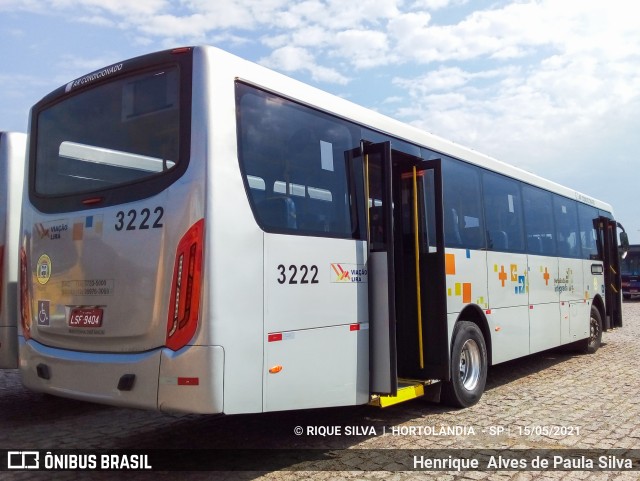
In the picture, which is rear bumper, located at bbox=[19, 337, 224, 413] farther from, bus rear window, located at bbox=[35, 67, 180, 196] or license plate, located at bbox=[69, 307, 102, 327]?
bus rear window, located at bbox=[35, 67, 180, 196]

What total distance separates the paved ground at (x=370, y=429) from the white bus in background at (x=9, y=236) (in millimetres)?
936

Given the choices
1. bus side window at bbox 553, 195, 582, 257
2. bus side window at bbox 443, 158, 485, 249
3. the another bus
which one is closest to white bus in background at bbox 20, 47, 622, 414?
bus side window at bbox 443, 158, 485, 249

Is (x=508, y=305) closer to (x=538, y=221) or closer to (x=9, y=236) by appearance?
(x=538, y=221)

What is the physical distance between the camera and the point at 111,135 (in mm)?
4980

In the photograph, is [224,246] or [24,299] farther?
[24,299]

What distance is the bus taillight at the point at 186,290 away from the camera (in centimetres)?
419

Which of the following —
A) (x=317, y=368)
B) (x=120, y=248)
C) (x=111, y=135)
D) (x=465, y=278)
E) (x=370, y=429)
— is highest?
(x=111, y=135)

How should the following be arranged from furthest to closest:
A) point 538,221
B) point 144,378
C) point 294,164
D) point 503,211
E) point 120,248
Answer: point 538,221
point 503,211
point 294,164
point 120,248
point 144,378

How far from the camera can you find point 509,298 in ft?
27.8

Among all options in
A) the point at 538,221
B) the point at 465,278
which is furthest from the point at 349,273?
the point at 538,221

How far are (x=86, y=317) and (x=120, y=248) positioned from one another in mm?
642

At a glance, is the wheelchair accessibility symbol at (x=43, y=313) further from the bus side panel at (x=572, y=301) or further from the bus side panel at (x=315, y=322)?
the bus side panel at (x=572, y=301)

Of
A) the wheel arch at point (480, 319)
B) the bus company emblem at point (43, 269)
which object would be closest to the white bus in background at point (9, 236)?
the bus company emblem at point (43, 269)

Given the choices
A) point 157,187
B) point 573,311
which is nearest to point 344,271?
point 157,187
